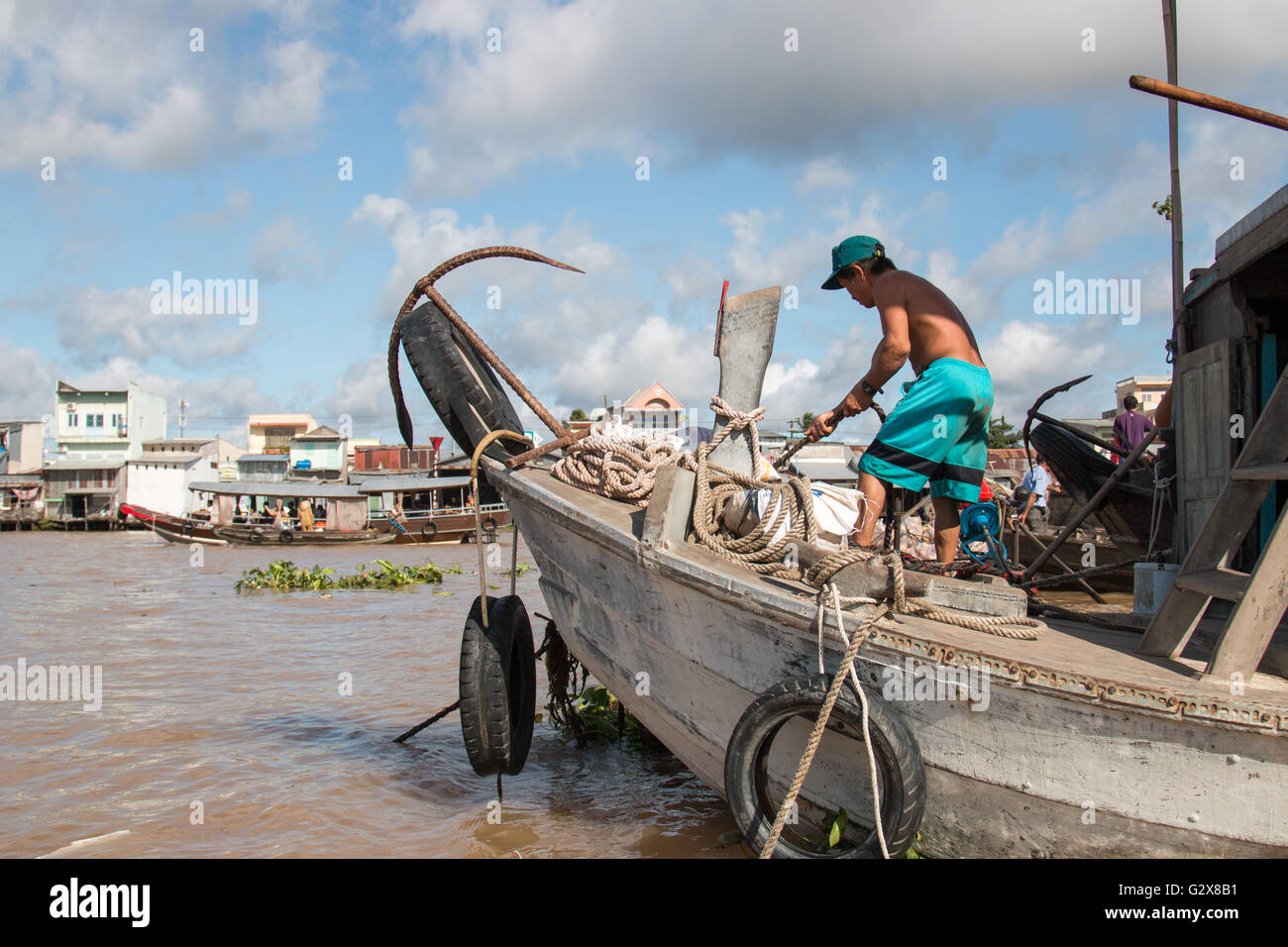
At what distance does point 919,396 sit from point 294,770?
3.65 metres

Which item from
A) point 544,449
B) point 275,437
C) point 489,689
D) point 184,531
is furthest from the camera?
point 275,437

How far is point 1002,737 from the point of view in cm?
236

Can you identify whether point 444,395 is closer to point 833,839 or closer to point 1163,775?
point 833,839

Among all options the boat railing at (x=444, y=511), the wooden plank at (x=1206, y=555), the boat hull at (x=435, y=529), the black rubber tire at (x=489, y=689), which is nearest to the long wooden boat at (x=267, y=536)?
the boat hull at (x=435, y=529)

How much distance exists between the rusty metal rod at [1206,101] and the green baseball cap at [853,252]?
120 centimetres

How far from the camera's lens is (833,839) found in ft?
8.63

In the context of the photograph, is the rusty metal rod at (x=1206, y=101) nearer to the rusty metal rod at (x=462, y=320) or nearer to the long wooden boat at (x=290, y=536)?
the rusty metal rod at (x=462, y=320)

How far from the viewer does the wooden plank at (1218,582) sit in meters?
2.37

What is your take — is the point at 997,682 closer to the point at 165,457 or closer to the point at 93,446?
the point at 165,457

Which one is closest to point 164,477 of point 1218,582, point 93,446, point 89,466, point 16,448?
point 89,466

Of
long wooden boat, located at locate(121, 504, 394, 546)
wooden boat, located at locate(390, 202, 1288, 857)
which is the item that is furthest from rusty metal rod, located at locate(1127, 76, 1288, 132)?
long wooden boat, located at locate(121, 504, 394, 546)

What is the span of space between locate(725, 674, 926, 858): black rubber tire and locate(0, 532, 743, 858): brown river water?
3.20 ft

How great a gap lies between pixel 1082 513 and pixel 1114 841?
2176 millimetres
